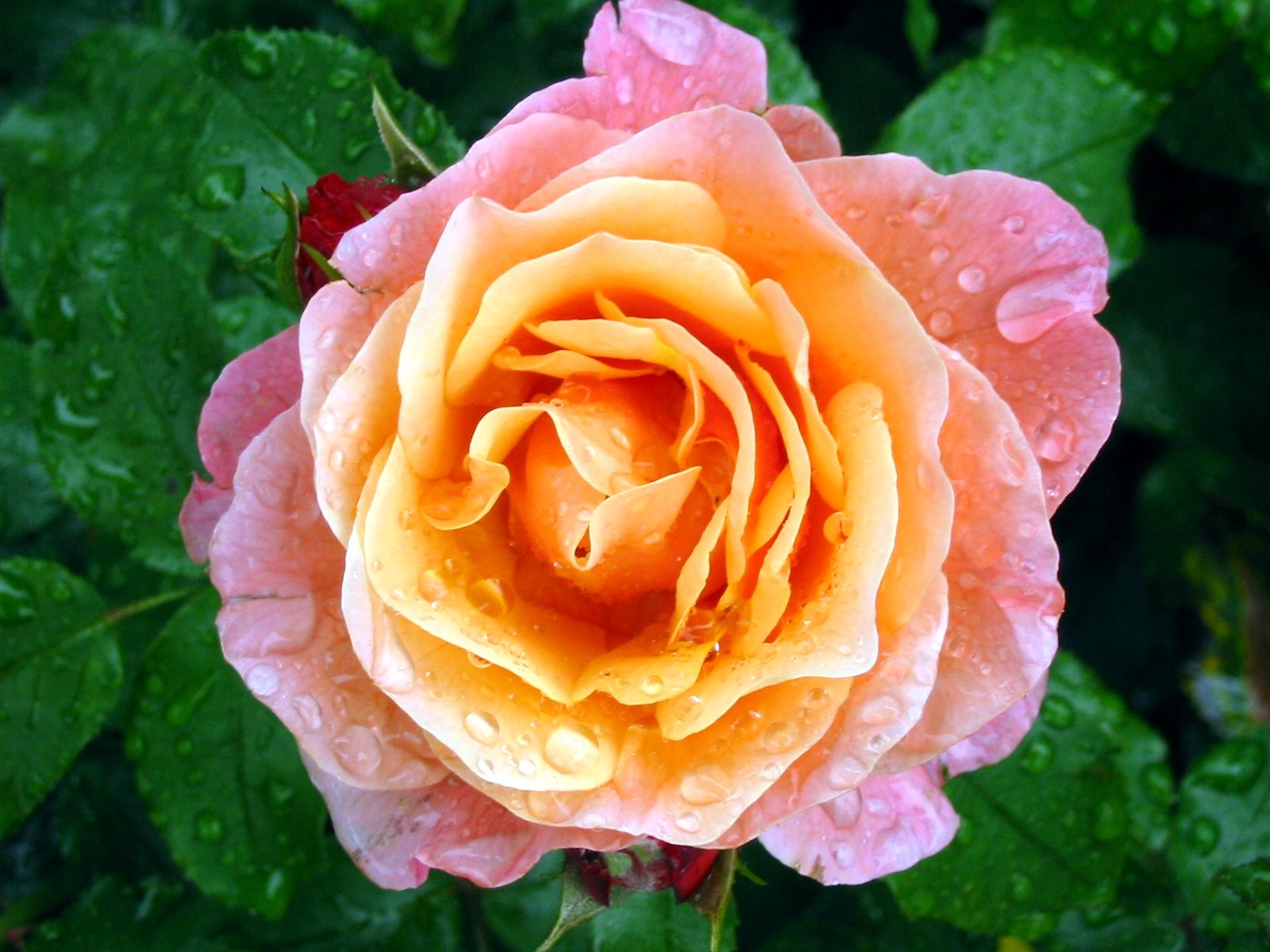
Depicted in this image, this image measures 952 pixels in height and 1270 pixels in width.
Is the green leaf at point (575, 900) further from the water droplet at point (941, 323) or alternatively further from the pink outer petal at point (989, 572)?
the water droplet at point (941, 323)

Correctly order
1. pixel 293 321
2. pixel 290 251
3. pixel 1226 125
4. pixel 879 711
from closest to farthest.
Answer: pixel 879 711, pixel 290 251, pixel 293 321, pixel 1226 125

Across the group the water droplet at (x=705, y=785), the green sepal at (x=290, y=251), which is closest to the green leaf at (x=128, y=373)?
the green sepal at (x=290, y=251)

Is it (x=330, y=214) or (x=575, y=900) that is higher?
(x=330, y=214)

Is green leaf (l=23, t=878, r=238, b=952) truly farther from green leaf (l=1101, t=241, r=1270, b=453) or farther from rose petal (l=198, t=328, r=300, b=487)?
green leaf (l=1101, t=241, r=1270, b=453)

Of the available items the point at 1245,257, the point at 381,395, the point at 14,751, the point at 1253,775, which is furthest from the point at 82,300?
the point at 1245,257

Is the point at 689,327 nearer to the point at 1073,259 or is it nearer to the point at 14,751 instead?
the point at 1073,259

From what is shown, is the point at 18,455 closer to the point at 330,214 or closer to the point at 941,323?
the point at 330,214

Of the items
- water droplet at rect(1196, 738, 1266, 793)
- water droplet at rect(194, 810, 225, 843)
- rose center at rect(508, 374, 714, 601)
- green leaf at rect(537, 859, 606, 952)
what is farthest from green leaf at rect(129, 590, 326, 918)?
water droplet at rect(1196, 738, 1266, 793)

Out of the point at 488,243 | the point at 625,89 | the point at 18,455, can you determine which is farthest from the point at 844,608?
the point at 18,455
